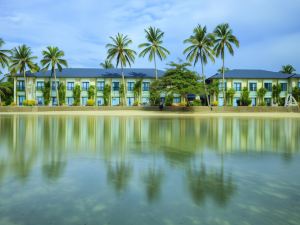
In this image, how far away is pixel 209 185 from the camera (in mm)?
5785

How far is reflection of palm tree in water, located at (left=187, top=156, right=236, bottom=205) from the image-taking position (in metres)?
5.06

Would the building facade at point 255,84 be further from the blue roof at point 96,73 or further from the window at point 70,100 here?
the window at point 70,100

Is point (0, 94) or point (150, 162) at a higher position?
point (0, 94)

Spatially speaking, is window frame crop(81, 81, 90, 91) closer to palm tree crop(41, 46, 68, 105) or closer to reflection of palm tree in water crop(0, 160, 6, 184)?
palm tree crop(41, 46, 68, 105)

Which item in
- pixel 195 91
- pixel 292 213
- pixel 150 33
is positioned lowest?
pixel 292 213

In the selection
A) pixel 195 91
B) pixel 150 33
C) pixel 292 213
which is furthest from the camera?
pixel 150 33

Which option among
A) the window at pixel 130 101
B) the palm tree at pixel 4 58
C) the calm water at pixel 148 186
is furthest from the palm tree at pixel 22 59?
the calm water at pixel 148 186

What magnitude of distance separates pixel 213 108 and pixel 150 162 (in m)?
41.2

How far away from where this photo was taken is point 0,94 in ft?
193

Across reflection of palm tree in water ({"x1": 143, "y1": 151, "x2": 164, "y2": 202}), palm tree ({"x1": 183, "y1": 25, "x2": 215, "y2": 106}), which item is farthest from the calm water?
palm tree ({"x1": 183, "y1": 25, "x2": 215, "y2": 106})

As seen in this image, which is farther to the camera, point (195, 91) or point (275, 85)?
point (275, 85)

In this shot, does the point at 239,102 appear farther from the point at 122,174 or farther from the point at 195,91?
the point at 122,174

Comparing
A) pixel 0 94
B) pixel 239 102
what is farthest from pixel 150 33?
pixel 0 94

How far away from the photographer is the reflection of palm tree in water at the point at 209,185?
16.6 feet
